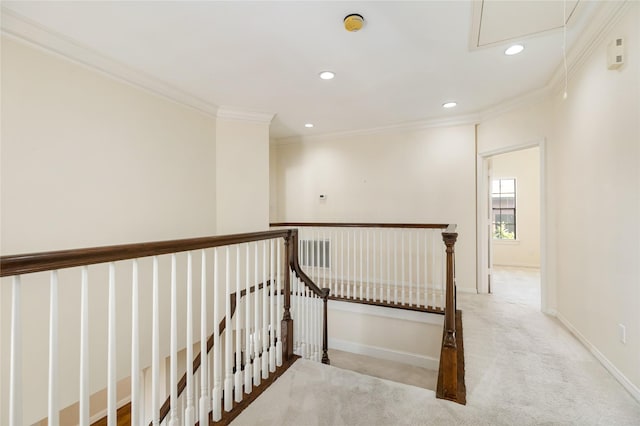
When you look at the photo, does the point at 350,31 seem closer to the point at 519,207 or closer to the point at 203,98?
the point at 203,98

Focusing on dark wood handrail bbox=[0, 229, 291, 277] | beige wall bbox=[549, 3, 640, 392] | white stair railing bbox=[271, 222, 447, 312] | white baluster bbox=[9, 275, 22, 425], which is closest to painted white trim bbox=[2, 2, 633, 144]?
beige wall bbox=[549, 3, 640, 392]

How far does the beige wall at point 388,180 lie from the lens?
443 cm

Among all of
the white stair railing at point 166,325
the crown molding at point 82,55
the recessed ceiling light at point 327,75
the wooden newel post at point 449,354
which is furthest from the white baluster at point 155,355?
the recessed ceiling light at point 327,75

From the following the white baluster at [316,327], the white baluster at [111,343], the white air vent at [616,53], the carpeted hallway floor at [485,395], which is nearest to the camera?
the white baluster at [111,343]

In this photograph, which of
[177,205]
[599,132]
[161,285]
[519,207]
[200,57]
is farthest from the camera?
[519,207]

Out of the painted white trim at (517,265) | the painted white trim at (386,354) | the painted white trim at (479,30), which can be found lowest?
the painted white trim at (386,354)

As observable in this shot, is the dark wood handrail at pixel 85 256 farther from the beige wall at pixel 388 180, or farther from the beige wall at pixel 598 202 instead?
the beige wall at pixel 388 180

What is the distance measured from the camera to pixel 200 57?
2.78 metres

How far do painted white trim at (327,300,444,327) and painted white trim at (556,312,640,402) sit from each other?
4.21 ft

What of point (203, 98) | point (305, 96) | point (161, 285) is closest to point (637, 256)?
point (305, 96)

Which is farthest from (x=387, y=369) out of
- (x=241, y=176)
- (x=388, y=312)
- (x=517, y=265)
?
Answer: (x=517, y=265)

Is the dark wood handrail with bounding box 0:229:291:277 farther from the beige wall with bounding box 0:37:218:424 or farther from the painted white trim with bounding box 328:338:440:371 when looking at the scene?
the painted white trim with bounding box 328:338:440:371

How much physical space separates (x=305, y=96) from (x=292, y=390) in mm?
3246

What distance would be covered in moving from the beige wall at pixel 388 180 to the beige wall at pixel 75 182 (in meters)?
2.55
